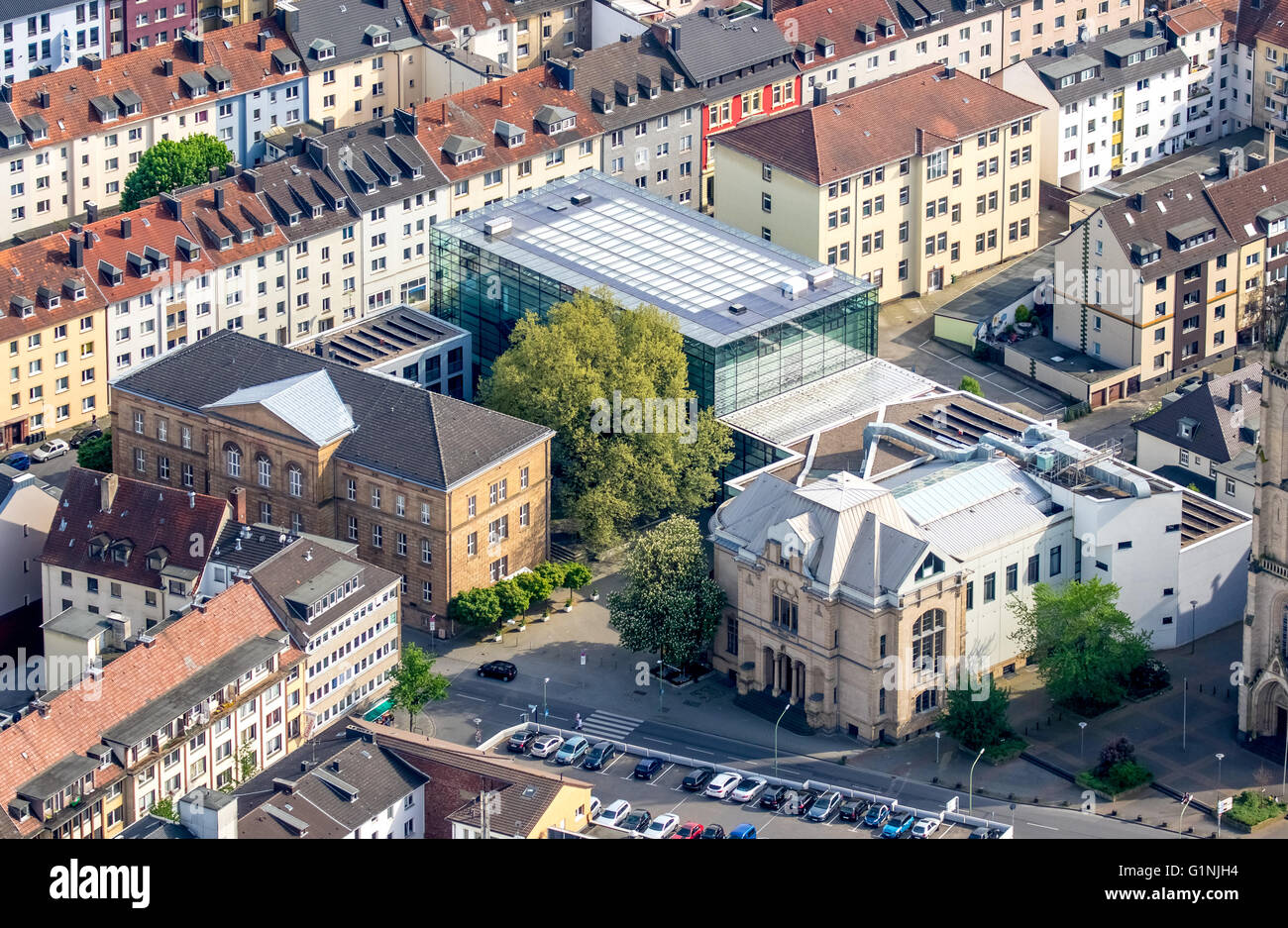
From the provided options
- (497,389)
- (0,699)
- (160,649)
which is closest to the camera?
(160,649)

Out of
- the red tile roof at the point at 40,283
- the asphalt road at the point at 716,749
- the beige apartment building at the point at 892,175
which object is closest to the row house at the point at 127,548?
the asphalt road at the point at 716,749

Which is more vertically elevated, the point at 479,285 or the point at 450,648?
the point at 479,285

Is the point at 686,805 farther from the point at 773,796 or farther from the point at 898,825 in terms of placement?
the point at 898,825

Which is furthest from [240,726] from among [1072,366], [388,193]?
[1072,366]

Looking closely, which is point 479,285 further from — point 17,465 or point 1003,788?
point 1003,788

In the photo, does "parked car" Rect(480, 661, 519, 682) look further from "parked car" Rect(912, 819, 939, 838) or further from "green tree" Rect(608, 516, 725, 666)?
"parked car" Rect(912, 819, 939, 838)

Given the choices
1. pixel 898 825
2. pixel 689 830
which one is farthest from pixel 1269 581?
pixel 689 830
